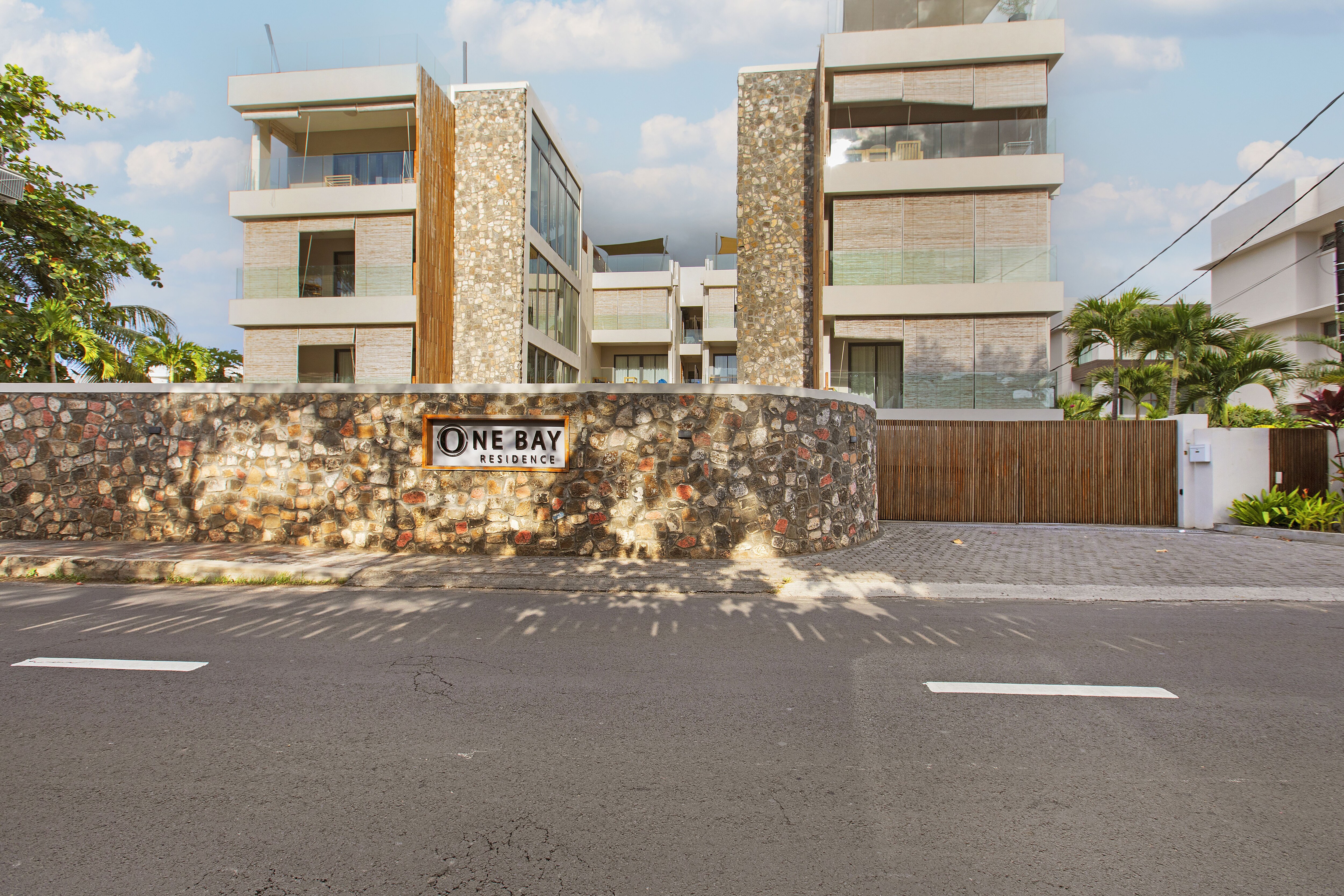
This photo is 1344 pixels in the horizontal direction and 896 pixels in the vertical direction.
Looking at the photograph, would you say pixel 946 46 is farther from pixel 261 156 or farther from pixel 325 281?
pixel 261 156

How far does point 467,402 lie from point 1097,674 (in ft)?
23.8

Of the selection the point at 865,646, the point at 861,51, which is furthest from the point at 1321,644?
the point at 861,51

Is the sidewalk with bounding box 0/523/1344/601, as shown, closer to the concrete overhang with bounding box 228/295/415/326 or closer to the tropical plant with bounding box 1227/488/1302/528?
the tropical plant with bounding box 1227/488/1302/528

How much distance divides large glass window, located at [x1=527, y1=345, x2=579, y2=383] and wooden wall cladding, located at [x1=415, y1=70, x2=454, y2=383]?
2448 millimetres

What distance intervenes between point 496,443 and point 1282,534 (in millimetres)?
12394

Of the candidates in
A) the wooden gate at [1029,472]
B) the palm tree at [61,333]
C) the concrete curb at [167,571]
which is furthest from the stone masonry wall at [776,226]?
the palm tree at [61,333]

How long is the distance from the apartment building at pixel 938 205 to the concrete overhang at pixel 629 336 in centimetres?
1205

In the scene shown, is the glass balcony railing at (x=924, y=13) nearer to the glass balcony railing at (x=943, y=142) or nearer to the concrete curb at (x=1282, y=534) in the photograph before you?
the glass balcony railing at (x=943, y=142)

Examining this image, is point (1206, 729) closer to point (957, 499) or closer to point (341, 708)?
point (341, 708)

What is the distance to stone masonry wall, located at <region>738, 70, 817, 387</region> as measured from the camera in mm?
21734

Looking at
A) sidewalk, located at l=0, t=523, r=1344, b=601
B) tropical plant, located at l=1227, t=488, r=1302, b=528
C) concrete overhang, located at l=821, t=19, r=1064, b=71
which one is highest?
concrete overhang, located at l=821, t=19, r=1064, b=71

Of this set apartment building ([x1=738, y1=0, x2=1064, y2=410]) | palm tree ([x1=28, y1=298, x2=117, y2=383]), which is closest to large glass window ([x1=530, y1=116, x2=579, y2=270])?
apartment building ([x1=738, y1=0, x2=1064, y2=410])

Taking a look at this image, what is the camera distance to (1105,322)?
18172 millimetres

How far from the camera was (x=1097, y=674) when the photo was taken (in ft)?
15.3
